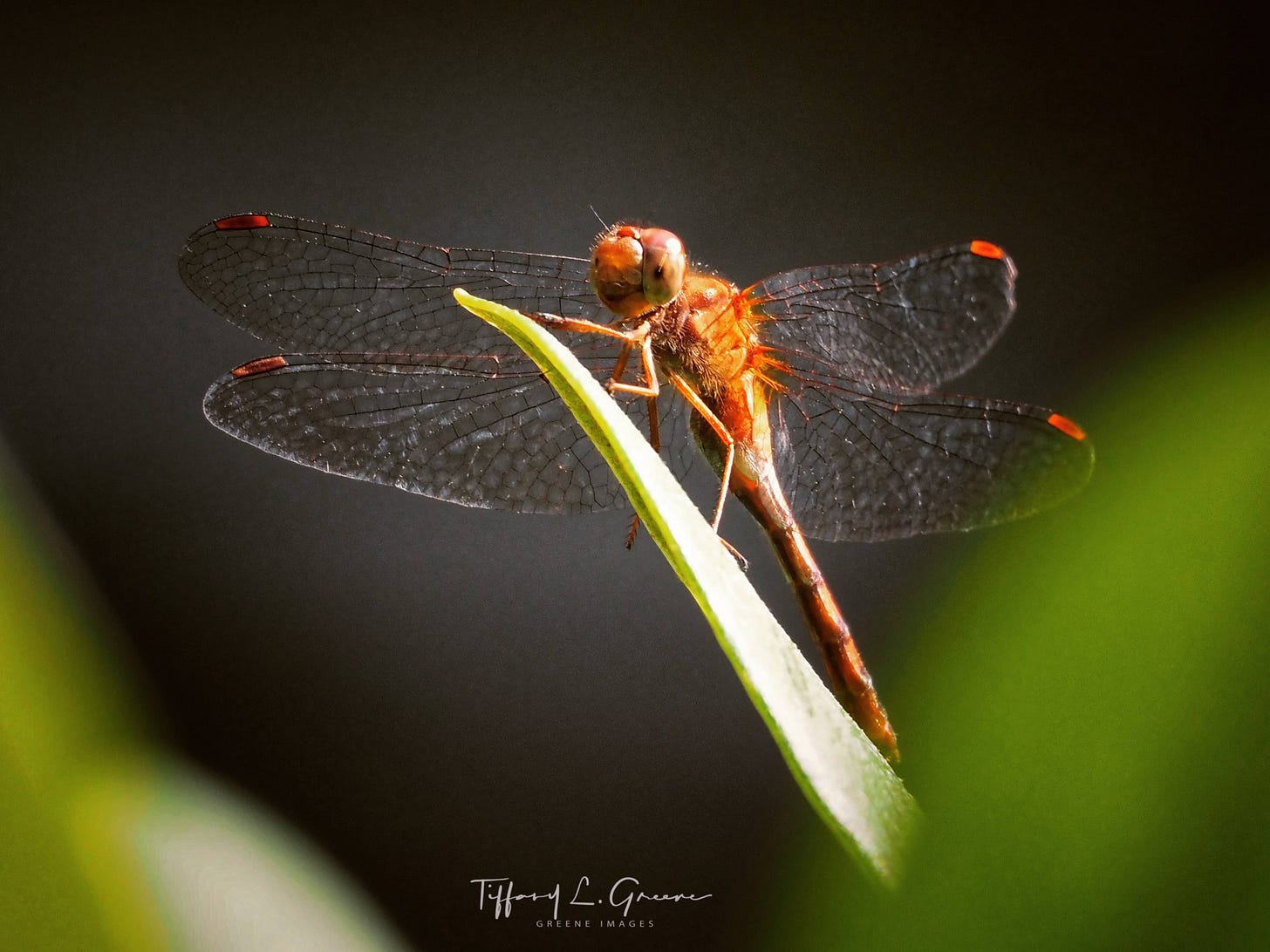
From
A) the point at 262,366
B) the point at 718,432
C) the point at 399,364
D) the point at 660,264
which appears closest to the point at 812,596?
the point at 718,432

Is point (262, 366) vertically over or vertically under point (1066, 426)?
over

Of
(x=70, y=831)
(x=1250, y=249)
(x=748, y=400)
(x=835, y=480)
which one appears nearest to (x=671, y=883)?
(x=835, y=480)

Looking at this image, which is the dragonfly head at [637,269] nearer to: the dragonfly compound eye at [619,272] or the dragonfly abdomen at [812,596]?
the dragonfly compound eye at [619,272]

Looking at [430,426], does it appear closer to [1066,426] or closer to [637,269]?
[637,269]

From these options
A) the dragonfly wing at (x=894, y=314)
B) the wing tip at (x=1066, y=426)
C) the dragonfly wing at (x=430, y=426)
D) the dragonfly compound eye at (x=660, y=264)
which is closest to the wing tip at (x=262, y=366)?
the dragonfly wing at (x=430, y=426)

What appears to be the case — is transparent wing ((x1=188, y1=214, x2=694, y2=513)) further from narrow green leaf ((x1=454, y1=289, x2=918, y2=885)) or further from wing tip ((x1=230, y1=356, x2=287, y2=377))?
narrow green leaf ((x1=454, y1=289, x2=918, y2=885))
